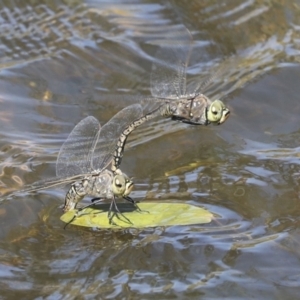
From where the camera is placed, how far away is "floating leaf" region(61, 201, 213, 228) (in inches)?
134

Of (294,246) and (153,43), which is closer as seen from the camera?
(294,246)

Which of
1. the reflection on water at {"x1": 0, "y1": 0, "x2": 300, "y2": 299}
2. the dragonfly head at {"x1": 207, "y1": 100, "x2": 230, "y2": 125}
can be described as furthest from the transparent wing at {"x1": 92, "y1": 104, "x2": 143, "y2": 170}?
the dragonfly head at {"x1": 207, "y1": 100, "x2": 230, "y2": 125}

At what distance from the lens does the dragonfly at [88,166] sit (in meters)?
3.70

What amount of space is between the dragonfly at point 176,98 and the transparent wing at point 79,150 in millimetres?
162

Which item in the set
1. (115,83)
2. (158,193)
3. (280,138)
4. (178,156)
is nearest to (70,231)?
(158,193)

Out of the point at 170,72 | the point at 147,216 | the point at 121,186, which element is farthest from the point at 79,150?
the point at 170,72

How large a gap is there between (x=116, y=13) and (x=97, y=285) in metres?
3.39

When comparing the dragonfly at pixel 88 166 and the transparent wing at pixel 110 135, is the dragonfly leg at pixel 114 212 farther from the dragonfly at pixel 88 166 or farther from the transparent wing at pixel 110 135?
the transparent wing at pixel 110 135

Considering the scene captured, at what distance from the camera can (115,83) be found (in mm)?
5297

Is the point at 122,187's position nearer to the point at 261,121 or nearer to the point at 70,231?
the point at 70,231

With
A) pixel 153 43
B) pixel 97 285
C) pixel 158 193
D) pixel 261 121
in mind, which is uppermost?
pixel 153 43

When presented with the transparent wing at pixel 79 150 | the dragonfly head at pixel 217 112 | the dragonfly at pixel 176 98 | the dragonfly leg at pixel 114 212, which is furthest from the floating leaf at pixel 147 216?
the dragonfly head at pixel 217 112

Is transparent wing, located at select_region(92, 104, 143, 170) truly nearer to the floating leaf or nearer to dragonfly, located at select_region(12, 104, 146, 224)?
dragonfly, located at select_region(12, 104, 146, 224)

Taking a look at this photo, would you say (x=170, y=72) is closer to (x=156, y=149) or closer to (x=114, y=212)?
(x=156, y=149)
